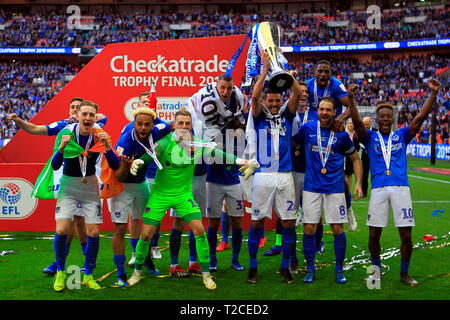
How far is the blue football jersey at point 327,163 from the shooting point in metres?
5.06

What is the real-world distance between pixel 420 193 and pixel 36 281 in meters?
10.9

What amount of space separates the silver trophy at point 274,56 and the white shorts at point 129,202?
6.20ft

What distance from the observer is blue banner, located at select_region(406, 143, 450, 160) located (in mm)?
22844

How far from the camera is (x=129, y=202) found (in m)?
5.18

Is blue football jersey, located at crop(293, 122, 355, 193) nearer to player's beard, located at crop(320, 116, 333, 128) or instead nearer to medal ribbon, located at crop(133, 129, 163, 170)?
player's beard, located at crop(320, 116, 333, 128)

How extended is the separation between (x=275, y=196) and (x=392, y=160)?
4.43ft

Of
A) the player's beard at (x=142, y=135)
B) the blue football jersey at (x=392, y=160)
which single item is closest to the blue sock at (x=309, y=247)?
the blue football jersey at (x=392, y=160)

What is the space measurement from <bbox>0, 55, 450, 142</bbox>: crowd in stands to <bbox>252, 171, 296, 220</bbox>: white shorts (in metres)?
27.5

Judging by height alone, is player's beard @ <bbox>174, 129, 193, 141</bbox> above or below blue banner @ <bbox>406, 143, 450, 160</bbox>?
above

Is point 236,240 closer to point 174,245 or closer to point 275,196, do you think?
point 174,245

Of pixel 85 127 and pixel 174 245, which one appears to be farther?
pixel 174 245

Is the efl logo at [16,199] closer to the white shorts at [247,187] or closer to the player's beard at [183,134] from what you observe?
the white shorts at [247,187]

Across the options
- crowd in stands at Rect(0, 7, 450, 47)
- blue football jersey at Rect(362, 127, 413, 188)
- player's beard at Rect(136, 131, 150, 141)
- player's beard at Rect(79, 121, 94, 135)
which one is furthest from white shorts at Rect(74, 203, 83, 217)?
crowd in stands at Rect(0, 7, 450, 47)

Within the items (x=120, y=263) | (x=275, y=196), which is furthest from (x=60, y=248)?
(x=275, y=196)
